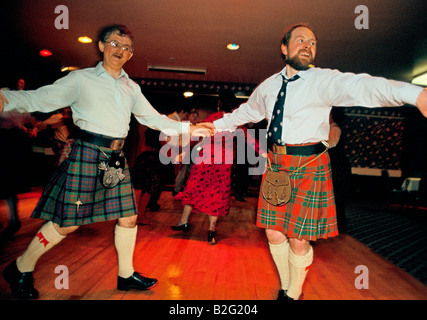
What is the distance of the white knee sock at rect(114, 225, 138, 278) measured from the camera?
166 centimetres

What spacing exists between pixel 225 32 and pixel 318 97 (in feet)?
10.9

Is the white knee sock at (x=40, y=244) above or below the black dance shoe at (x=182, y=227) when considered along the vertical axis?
above

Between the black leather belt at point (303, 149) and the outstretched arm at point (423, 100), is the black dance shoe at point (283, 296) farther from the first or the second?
the outstretched arm at point (423, 100)

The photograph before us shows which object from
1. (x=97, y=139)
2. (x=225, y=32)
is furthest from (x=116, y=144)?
(x=225, y=32)

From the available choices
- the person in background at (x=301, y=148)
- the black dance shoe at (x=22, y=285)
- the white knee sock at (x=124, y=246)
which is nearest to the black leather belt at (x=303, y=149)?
the person in background at (x=301, y=148)

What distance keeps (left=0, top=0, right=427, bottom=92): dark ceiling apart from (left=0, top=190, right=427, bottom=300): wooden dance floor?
294 centimetres

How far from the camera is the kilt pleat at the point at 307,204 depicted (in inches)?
57.1

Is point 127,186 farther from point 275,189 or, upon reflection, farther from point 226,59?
point 226,59

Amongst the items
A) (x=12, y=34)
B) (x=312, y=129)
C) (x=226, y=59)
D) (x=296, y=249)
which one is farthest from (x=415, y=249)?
(x=12, y=34)

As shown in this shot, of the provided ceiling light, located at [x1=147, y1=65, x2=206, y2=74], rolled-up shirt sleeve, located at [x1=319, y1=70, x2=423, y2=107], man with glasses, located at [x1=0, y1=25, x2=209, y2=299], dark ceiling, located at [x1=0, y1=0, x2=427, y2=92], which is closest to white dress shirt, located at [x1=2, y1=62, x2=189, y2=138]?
man with glasses, located at [x1=0, y1=25, x2=209, y2=299]

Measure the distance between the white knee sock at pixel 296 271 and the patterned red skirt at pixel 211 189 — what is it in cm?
146

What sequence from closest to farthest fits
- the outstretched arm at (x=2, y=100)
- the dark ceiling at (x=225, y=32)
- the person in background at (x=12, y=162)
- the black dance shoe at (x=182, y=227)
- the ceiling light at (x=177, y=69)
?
the outstretched arm at (x=2, y=100) → the person in background at (x=12, y=162) → the black dance shoe at (x=182, y=227) → the dark ceiling at (x=225, y=32) → the ceiling light at (x=177, y=69)

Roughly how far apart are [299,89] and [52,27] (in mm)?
4762

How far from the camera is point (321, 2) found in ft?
10.6
